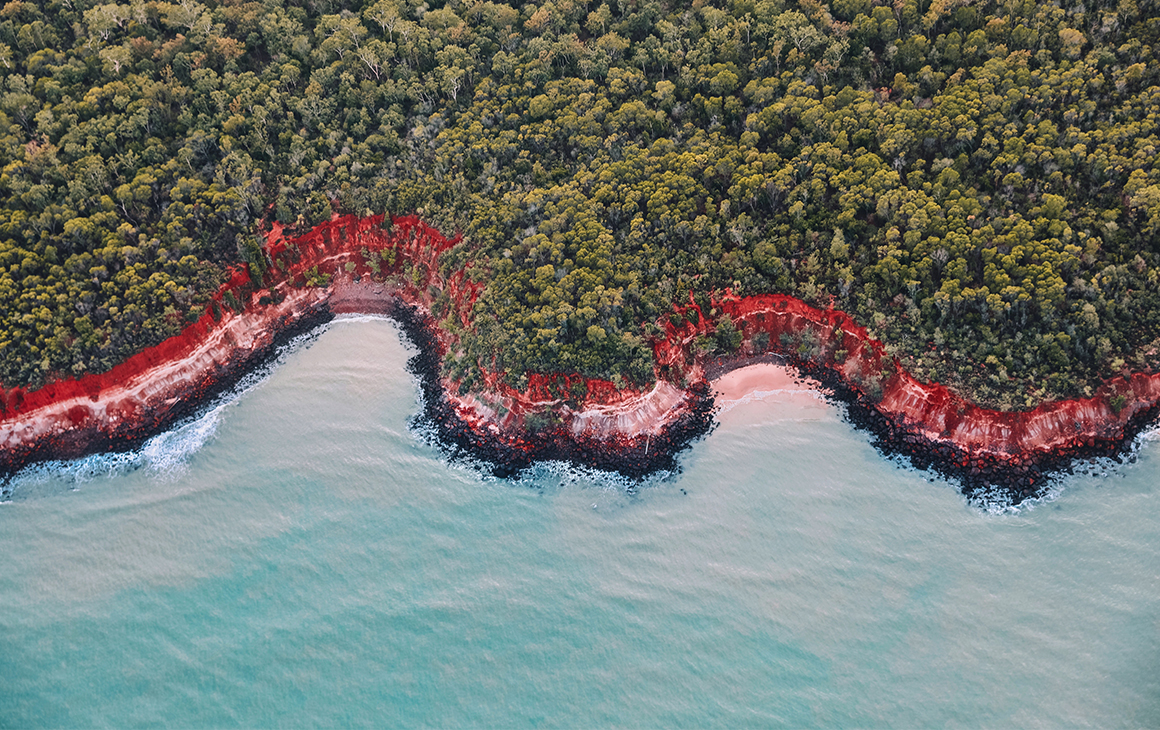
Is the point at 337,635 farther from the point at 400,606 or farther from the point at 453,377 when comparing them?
the point at 453,377

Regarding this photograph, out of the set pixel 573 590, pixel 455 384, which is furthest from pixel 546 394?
pixel 573 590

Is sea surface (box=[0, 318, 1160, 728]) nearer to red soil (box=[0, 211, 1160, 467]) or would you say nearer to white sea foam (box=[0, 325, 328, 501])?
white sea foam (box=[0, 325, 328, 501])

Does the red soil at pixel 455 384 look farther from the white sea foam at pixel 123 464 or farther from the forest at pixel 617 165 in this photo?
the white sea foam at pixel 123 464

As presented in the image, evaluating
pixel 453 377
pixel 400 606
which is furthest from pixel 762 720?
pixel 453 377

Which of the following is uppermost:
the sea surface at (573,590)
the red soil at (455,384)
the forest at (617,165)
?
the forest at (617,165)

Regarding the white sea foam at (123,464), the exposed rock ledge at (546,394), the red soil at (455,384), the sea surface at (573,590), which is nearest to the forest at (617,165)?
the red soil at (455,384)

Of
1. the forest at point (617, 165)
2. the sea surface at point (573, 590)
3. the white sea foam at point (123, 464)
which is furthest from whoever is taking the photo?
the white sea foam at point (123, 464)

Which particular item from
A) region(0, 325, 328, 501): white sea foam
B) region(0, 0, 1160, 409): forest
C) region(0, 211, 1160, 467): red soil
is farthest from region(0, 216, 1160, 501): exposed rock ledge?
region(0, 0, 1160, 409): forest
